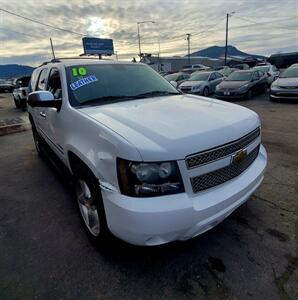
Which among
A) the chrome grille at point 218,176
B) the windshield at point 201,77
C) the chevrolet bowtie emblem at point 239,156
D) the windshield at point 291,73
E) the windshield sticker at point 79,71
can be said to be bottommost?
the windshield at point 201,77

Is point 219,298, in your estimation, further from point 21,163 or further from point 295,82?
point 295,82

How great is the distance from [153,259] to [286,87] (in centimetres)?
1096

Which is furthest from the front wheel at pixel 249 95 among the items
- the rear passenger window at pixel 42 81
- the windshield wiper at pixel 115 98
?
the rear passenger window at pixel 42 81

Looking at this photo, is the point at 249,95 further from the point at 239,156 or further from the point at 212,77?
the point at 239,156

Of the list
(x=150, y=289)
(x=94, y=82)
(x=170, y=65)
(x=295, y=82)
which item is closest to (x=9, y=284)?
(x=150, y=289)

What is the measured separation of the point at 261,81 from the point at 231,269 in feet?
45.2

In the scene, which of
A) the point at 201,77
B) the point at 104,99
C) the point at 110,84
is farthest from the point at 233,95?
the point at 104,99

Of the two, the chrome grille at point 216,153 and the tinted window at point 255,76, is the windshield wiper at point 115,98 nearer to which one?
the chrome grille at point 216,153

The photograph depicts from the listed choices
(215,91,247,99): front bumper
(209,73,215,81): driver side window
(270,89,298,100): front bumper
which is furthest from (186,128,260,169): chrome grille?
(209,73,215,81): driver side window

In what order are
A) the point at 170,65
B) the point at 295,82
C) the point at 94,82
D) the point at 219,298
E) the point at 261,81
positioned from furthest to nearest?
the point at 170,65 → the point at 261,81 → the point at 295,82 → the point at 94,82 → the point at 219,298

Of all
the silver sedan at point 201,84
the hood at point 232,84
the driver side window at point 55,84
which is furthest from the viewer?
the silver sedan at point 201,84

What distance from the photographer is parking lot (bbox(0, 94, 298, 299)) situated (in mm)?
2092

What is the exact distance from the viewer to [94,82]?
3.14m

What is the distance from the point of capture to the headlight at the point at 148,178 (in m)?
1.85
